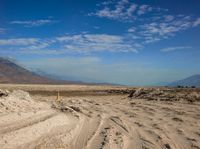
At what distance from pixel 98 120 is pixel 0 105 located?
4016 millimetres

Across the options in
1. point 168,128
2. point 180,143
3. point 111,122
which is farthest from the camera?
point 111,122

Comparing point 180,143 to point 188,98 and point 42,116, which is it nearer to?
point 42,116

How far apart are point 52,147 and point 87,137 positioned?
166 cm

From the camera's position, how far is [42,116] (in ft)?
42.8

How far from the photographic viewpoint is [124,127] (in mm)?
11656

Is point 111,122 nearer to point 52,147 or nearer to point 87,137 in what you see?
point 87,137

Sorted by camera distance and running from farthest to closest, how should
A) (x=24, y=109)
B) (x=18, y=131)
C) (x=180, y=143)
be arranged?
1. (x=24, y=109)
2. (x=18, y=131)
3. (x=180, y=143)

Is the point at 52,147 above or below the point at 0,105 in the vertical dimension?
below

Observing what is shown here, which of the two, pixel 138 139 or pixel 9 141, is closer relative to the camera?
pixel 9 141

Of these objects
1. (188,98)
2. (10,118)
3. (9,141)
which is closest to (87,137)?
(9,141)

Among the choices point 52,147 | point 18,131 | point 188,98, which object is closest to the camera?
point 52,147

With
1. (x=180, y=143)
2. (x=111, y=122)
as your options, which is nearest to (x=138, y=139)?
(x=180, y=143)

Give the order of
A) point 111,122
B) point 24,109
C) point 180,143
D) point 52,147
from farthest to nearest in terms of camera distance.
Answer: point 24,109
point 111,122
point 180,143
point 52,147

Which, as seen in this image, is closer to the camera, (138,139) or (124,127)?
(138,139)
